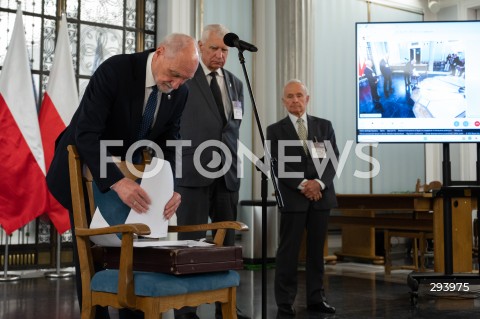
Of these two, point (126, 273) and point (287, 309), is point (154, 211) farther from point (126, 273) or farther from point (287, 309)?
point (287, 309)

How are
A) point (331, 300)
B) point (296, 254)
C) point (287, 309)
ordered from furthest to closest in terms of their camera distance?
point (331, 300) < point (296, 254) < point (287, 309)

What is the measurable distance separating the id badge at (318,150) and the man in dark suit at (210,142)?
58 centimetres

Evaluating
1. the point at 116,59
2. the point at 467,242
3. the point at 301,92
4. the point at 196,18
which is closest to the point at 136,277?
the point at 116,59

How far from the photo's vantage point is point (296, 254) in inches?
160

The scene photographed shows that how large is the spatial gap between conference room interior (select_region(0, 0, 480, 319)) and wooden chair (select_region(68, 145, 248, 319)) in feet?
3.39

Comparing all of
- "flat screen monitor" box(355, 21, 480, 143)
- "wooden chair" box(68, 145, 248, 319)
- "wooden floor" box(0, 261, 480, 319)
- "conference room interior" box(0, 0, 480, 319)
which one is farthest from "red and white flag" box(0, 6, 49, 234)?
"wooden chair" box(68, 145, 248, 319)

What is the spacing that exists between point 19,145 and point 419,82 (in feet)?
10.8

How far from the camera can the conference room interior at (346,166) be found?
4316 mm

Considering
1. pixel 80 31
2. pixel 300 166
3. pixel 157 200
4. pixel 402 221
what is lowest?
pixel 402 221

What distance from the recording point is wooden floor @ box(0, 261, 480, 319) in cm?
403

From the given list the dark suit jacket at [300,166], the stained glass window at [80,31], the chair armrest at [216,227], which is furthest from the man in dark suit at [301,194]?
the stained glass window at [80,31]

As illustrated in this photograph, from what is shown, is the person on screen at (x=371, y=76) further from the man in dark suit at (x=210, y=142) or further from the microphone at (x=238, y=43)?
the microphone at (x=238, y=43)

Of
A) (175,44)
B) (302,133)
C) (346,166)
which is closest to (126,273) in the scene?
(175,44)

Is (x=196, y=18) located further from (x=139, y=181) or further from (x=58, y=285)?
(x=139, y=181)
